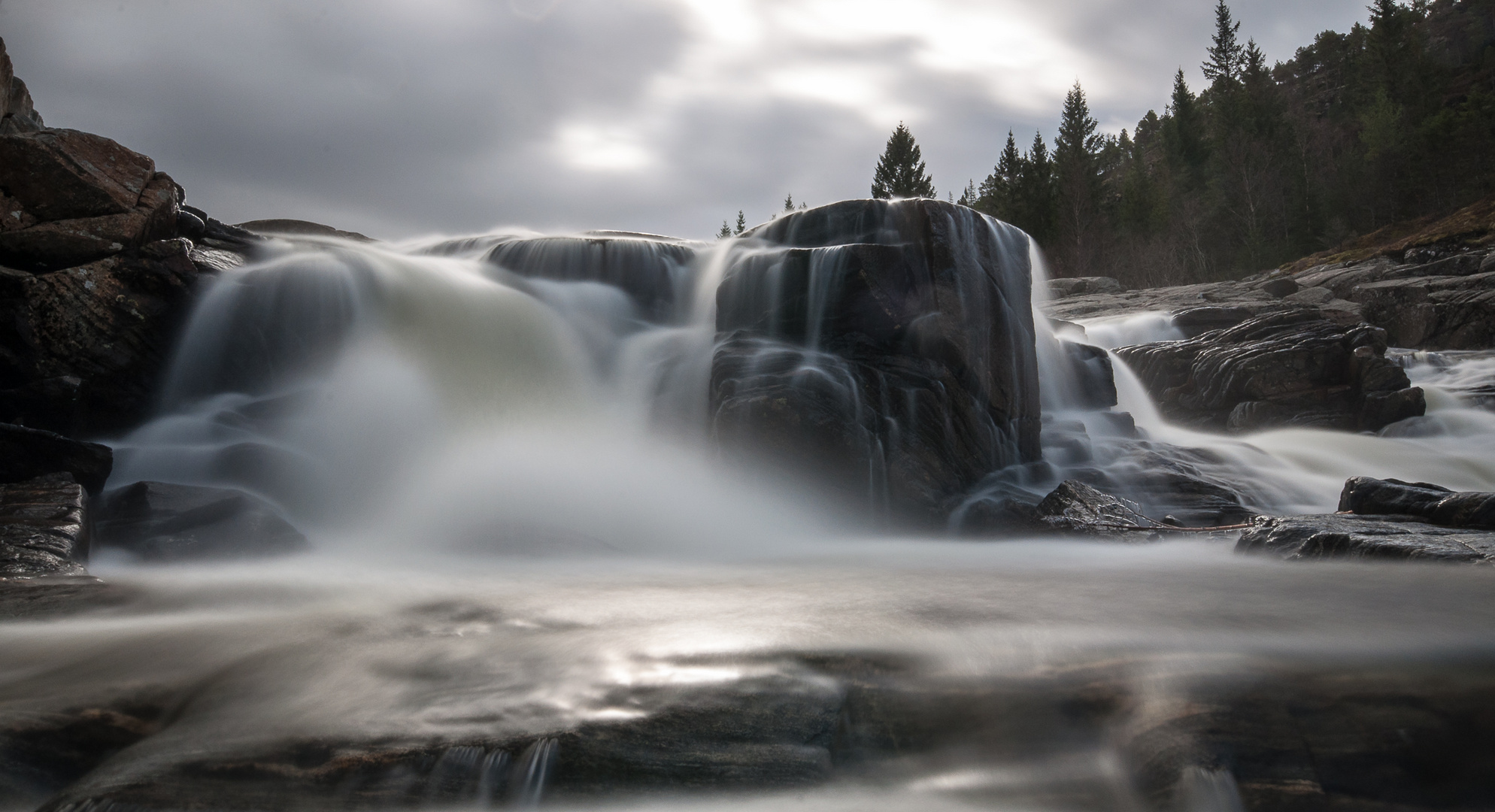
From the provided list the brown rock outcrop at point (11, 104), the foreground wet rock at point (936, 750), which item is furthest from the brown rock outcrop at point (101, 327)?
the foreground wet rock at point (936, 750)

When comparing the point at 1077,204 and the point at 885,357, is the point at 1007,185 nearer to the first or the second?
the point at 1077,204

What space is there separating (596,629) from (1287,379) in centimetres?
1594

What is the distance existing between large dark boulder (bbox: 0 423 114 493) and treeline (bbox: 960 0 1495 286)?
48001 millimetres

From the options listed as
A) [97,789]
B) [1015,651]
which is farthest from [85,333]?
[1015,651]

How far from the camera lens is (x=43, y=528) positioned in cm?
528

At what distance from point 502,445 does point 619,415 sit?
162cm

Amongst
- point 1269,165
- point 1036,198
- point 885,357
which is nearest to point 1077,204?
point 1036,198

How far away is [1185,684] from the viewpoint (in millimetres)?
2549

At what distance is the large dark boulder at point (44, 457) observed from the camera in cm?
625

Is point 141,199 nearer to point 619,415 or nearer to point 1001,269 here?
point 619,415

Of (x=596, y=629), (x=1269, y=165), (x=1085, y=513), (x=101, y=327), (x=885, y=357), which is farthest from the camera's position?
(x=1269, y=165)

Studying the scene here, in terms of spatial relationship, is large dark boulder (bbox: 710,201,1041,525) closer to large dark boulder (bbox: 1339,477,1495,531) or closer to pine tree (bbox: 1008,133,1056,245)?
large dark boulder (bbox: 1339,477,1495,531)

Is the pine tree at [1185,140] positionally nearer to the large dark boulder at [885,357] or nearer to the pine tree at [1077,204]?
the pine tree at [1077,204]

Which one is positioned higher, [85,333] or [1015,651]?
[85,333]
